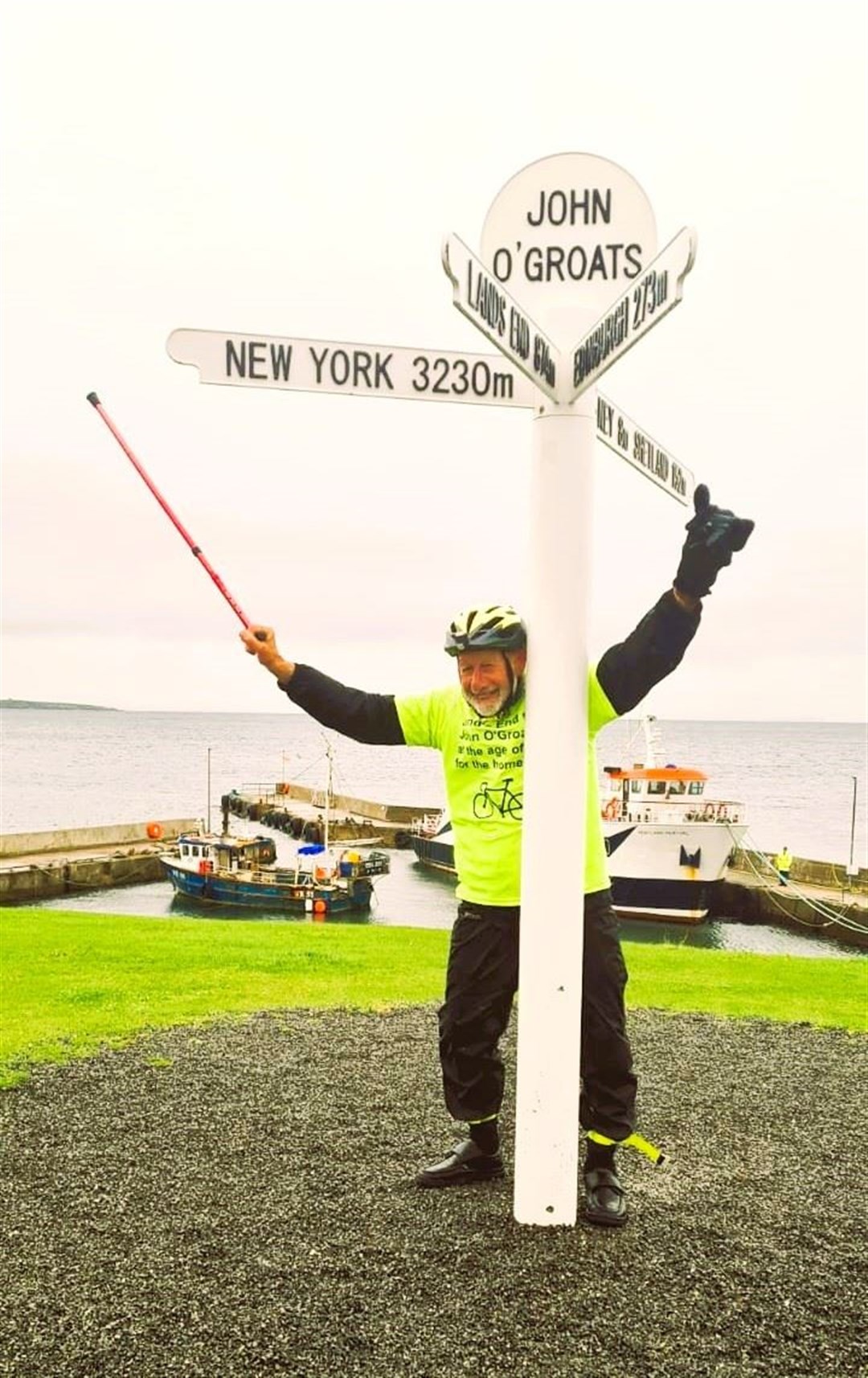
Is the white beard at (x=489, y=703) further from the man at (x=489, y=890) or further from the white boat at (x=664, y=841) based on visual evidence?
the white boat at (x=664, y=841)

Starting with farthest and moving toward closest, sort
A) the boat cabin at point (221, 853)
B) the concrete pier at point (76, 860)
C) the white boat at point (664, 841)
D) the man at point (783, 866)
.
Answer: the man at point (783, 866), the boat cabin at point (221, 853), the concrete pier at point (76, 860), the white boat at point (664, 841)

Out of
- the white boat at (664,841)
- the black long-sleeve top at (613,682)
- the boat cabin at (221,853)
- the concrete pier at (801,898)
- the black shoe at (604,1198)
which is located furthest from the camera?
the boat cabin at (221,853)

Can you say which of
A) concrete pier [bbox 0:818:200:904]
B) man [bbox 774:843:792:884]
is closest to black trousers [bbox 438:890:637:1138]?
concrete pier [bbox 0:818:200:904]

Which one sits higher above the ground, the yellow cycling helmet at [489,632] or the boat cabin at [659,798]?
the yellow cycling helmet at [489,632]

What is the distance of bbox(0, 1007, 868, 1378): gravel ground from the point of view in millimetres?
2645

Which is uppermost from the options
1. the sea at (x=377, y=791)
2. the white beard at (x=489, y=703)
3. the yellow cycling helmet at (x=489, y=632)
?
the yellow cycling helmet at (x=489, y=632)

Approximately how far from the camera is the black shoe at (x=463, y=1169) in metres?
3.70

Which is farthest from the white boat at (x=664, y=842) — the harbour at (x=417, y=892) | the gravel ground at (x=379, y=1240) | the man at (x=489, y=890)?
the man at (x=489, y=890)

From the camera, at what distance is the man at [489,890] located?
142 inches

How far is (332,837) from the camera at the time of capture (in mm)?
46219

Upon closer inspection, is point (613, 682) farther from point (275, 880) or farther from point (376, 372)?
point (275, 880)

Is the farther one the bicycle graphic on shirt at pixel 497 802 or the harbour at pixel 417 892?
the harbour at pixel 417 892

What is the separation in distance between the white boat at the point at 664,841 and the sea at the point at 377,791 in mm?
814

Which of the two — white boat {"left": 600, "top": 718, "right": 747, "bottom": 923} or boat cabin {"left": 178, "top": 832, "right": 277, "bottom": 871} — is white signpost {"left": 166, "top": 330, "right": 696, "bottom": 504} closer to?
white boat {"left": 600, "top": 718, "right": 747, "bottom": 923}
